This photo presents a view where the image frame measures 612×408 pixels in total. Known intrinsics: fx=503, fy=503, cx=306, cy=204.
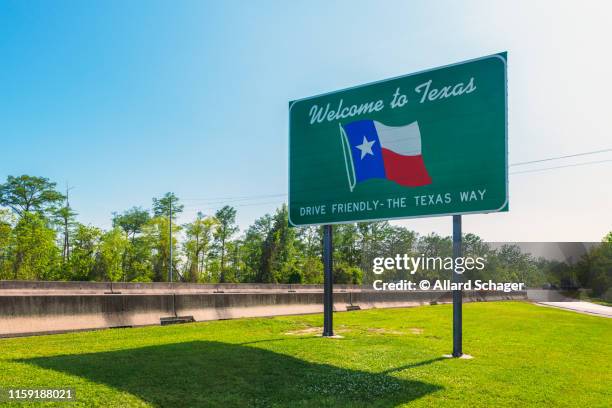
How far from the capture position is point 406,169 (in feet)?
42.8

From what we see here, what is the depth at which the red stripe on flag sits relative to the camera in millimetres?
12720

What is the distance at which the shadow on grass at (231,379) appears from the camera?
24.6ft

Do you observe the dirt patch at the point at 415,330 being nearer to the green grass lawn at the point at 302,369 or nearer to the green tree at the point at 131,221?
the green grass lawn at the point at 302,369

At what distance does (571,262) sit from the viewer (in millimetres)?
161750

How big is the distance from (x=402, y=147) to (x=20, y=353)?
9922 mm

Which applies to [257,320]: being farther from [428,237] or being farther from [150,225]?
[428,237]

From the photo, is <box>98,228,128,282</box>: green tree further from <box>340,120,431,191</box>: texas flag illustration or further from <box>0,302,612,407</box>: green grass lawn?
<box>340,120,431,191</box>: texas flag illustration

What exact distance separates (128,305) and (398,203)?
8829mm

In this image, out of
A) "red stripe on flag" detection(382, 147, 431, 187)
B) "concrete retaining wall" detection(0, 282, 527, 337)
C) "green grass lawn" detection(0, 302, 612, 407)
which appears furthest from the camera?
"concrete retaining wall" detection(0, 282, 527, 337)

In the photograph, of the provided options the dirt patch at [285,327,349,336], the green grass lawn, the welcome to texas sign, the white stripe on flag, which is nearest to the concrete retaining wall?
the green grass lawn

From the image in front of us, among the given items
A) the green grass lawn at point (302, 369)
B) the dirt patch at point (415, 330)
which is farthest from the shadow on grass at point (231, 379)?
the dirt patch at point (415, 330)

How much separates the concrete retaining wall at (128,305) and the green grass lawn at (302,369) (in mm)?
874

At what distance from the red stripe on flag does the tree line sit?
5834 cm

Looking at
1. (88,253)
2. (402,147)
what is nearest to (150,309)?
(402,147)
